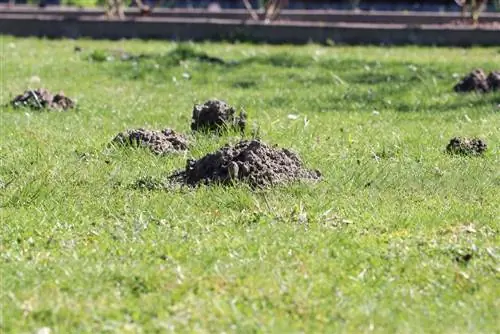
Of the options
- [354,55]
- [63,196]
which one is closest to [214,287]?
[63,196]

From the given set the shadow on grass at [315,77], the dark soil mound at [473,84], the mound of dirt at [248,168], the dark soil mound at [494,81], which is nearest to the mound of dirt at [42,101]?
the shadow on grass at [315,77]

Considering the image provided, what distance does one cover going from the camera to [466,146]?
711cm

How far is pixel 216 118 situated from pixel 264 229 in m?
2.46

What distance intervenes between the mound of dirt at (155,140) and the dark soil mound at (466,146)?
5.67 feet

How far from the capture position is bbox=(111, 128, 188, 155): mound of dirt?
6.98 m

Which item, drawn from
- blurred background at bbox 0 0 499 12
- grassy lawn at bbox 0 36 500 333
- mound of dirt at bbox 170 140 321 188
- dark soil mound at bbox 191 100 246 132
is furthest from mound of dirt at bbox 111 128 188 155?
blurred background at bbox 0 0 499 12

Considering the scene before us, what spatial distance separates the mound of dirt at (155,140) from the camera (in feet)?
22.9

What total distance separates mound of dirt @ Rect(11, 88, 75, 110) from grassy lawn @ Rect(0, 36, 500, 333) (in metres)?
0.17

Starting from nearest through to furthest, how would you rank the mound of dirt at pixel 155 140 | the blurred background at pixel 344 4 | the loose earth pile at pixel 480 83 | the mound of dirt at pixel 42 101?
the mound of dirt at pixel 155 140 < the mound of dirt at pixel 42 101 < the loose earth pile at pixel 480 83 < the blurred background at pixel 344 4

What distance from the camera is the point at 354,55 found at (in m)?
13.7

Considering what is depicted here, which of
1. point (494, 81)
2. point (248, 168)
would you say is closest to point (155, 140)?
point (248, 168)

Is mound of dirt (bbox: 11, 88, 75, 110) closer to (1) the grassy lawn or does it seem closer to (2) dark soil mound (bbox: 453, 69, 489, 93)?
(1) the grassy lawn

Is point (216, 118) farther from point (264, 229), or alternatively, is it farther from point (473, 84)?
point (473, 84)

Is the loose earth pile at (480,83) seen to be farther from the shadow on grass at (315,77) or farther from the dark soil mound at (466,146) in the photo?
the dark soil mound at (466,146)
